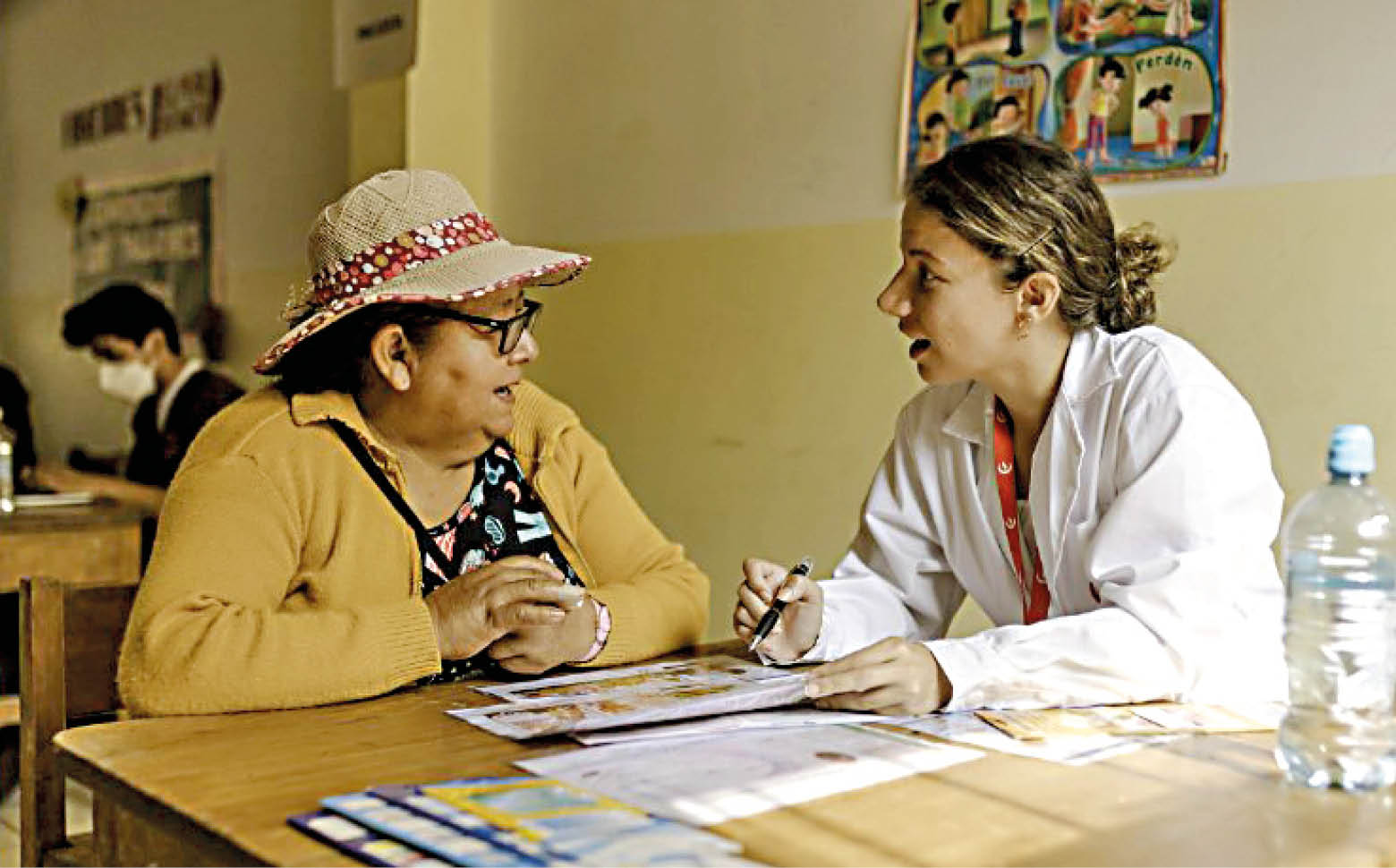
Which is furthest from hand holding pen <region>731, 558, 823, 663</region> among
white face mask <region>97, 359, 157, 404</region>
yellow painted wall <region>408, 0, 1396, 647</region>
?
white face mask <region>97, 359, 157, 404</region>

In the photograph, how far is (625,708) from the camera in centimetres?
160

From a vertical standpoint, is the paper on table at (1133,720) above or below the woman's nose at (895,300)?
below

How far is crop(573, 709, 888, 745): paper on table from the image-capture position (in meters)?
1.50

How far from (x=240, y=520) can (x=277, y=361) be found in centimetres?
28

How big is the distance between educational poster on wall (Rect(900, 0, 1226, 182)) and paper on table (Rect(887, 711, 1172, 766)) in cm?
136

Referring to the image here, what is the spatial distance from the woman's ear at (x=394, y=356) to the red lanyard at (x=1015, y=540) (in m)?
0.80

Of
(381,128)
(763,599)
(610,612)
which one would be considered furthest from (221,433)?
(381,128)

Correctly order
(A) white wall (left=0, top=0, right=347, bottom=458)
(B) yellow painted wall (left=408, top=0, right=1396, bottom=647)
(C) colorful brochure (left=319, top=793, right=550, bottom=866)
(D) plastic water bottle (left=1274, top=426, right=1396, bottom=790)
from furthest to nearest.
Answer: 1. (A) white wall (left=0, top=0, right=347, bottom=458)
2. (B) yellow painted wall (left=408, top=0, right=1396, bottom=647)
3. (D) plastic water bottle (left=1274, top=426, right=1396, bottom=790)
4. (C) colorful brochure (left=319, top=793, right=550, bottom=866)

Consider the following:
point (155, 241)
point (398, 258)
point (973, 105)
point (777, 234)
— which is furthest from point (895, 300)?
point (155, 241)

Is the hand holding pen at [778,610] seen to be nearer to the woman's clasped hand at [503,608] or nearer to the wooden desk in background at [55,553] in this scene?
the woman's clasped hand at [503,608]

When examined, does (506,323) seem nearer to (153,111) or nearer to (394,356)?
(394,356)

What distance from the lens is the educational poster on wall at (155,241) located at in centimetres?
619

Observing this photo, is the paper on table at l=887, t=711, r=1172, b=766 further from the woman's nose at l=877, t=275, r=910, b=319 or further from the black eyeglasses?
the black eyeglasses

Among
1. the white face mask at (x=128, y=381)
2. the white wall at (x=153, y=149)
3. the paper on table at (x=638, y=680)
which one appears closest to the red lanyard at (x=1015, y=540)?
the paper on table at (x=638, y=680)
